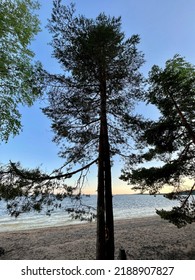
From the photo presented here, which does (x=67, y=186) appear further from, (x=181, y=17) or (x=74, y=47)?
(x=181, y=17)

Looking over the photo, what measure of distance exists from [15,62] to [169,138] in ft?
19.4

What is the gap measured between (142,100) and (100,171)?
125 inches

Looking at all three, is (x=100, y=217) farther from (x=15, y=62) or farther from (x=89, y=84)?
(x=15, y=62)

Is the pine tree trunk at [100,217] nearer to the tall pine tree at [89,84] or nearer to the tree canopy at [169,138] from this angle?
the tall pine tree at [89,84]

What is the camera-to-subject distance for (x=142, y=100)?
8.15m

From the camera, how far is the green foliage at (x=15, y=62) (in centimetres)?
637

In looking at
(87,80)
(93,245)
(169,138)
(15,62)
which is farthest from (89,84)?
(93,245)

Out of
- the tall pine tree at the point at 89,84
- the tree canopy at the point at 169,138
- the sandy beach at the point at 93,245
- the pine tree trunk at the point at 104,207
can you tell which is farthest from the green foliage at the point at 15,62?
the sandy beach at the point at 93,245

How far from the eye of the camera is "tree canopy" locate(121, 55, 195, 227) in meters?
8.11

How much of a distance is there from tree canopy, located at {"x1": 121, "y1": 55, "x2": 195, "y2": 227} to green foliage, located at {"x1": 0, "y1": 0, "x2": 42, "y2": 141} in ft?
12.9

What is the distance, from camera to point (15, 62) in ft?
22.0

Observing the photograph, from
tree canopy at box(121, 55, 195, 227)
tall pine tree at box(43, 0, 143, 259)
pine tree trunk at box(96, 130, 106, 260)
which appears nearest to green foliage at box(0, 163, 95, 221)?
pine tree trunk at box(96, 130, 106, 260)

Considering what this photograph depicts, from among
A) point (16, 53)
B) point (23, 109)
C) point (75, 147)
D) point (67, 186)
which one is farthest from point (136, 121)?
point (16, 53)

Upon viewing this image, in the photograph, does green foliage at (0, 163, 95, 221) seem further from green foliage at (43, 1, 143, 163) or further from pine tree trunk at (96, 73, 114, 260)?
green foliage at (43, 1, 143, 163)
